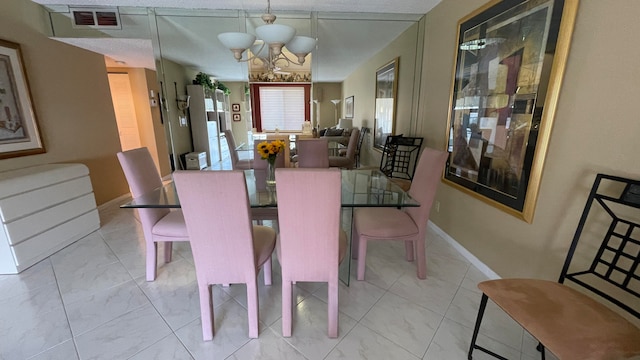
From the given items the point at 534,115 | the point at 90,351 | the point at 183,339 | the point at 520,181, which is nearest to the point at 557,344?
the point at 520,181

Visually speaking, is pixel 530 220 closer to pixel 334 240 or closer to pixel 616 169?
pixel 616 169

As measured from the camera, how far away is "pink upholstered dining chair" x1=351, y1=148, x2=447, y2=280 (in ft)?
5.80

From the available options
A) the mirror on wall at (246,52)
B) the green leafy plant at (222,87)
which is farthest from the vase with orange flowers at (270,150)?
the green leafy plant at (222,87)

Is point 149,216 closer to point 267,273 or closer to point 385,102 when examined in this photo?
point 267,273

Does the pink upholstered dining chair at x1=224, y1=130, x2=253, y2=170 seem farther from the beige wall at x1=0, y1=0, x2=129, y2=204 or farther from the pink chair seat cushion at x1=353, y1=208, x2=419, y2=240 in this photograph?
the pink chair seat cushion at x1=353, y1=208, x2=419, y2=240

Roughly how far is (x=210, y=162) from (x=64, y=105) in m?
2.90

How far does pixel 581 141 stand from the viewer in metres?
1.31

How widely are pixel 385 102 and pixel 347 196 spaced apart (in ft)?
8.95

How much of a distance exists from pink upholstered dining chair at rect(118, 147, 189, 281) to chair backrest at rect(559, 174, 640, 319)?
2362mm

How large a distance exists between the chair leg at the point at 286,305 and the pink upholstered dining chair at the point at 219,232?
159 mm

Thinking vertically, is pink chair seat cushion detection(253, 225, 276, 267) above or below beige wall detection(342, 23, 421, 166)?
below

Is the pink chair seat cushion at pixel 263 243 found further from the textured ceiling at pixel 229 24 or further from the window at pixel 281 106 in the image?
the window at pixel 281 106

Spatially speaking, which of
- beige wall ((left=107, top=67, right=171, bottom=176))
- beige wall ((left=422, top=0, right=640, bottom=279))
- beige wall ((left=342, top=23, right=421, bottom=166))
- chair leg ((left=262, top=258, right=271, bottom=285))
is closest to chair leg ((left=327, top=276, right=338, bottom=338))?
chair leg ((left=262, top=258, right=271, bottom=285))

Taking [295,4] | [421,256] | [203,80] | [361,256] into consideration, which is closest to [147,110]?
[203,80]
